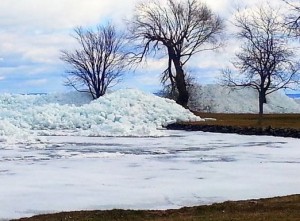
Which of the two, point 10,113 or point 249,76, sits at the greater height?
point 249,76

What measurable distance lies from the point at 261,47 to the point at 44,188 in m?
28.5

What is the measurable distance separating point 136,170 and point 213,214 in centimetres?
513

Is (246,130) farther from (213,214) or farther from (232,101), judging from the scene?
(232,101)

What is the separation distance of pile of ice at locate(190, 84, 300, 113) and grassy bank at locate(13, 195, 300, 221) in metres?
49.3

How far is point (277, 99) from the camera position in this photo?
64438mm

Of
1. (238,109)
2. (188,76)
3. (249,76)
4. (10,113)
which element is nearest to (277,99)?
(238,109)

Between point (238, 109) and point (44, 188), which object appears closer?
point (44, 188)

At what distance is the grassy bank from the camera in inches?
335

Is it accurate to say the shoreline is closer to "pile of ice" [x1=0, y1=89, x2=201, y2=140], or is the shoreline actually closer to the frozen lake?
"pile of ice" [x1=0, y1=89, x2=201, y2=140]

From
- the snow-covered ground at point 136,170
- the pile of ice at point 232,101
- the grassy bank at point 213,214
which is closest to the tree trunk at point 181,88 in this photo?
the pile of ice at point 232,101

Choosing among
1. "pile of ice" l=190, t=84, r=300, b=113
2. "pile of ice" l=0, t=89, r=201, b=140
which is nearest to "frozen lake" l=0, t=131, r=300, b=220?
"pile of ice" l=0, t=89, r=201, b=140

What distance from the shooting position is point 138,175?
1307 centimetres

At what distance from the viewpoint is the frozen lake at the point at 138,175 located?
33.6 feet

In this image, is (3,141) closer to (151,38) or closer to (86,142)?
(86,142)
